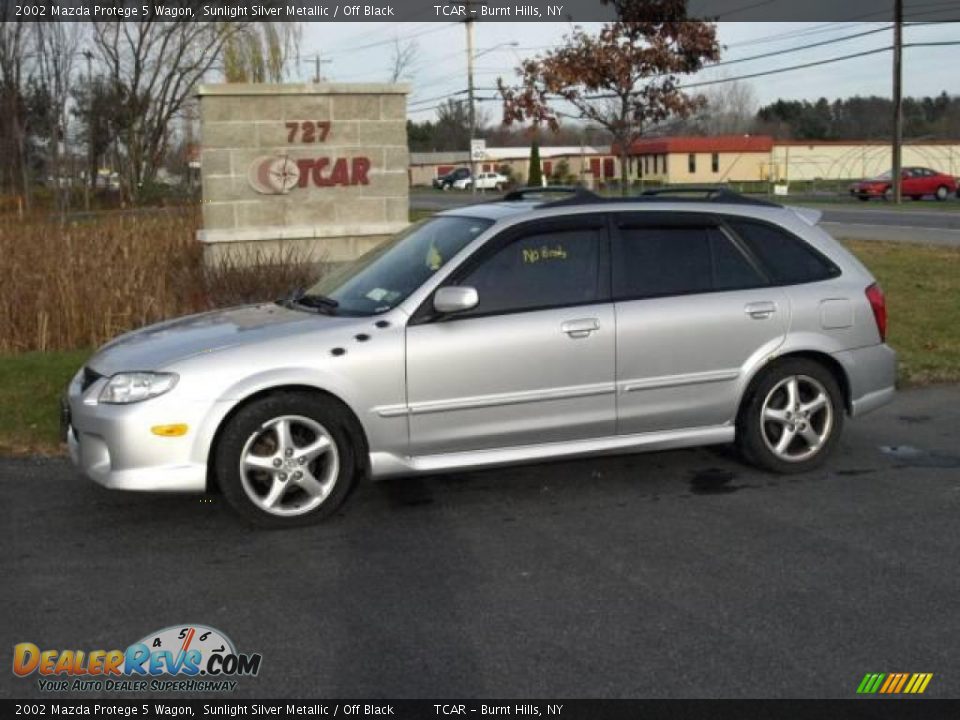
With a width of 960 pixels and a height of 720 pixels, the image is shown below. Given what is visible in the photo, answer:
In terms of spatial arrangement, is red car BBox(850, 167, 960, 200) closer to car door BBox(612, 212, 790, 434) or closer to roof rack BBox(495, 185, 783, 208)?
roof rack BBox(495, 185, 783, 208)

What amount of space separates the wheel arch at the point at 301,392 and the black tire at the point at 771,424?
225 cm

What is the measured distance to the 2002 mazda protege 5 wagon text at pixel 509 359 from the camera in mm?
5711

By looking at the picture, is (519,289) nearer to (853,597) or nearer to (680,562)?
(680,562)

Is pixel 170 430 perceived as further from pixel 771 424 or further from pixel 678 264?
pixel 771 424

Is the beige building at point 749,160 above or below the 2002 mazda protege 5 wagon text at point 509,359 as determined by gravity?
above

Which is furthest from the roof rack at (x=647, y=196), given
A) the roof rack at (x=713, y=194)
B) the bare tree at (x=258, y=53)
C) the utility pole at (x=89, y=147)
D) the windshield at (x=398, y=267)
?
the bare tree at (x=258, y=53)

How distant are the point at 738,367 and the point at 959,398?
334 cm

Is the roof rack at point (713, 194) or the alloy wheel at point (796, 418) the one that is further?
the roof rack at point (713, 194)

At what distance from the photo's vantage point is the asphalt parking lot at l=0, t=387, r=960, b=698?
4117mm

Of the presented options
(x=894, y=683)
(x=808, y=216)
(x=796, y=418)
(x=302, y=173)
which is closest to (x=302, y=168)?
(x=302, y=173)

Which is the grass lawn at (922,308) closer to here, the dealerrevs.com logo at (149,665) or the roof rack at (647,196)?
the roof rack at (647,196)

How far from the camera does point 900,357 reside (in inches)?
408

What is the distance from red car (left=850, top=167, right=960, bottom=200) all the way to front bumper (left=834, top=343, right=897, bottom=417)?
43.6 metres

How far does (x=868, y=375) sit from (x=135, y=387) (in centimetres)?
419
